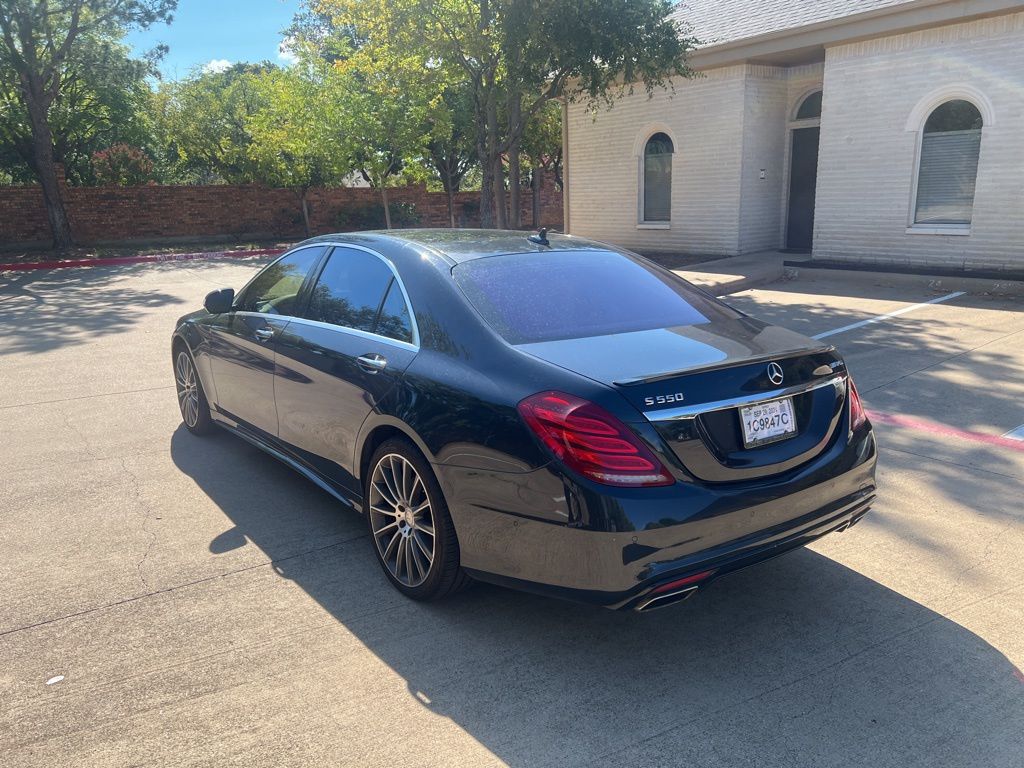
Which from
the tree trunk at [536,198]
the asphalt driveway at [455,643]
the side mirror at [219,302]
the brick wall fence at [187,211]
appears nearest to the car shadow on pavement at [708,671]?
the asphalt driveway at [455,643]

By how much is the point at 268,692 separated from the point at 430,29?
44.3 feet

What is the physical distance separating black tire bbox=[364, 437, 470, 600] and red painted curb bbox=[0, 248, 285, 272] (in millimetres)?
18017

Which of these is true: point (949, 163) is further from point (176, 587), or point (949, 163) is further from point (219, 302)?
point (176, 587)

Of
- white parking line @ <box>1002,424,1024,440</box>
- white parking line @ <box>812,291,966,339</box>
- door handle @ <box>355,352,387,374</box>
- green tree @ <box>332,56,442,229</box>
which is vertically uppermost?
green tree @ <box>332,56,442,229</box>

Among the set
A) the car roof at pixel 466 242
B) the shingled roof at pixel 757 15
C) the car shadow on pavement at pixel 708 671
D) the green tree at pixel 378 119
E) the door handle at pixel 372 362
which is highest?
the shingled roof at pixel 757 15

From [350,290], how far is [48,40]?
20644 millimetres

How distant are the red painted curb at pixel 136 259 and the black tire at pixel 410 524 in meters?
18.0

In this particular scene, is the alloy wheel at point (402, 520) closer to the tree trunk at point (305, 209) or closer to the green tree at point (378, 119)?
the green tree at point (378, 119)

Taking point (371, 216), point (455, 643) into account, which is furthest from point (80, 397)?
point (371, 216)

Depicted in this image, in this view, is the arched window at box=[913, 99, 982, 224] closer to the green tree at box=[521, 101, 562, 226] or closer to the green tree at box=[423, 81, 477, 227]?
the green tree at box=[423, 81, 477, 227]

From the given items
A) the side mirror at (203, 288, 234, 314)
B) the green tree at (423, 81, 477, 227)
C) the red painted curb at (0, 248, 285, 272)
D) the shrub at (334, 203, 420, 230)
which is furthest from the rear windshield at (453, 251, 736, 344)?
the shrub at (334, 203, 420, 230)

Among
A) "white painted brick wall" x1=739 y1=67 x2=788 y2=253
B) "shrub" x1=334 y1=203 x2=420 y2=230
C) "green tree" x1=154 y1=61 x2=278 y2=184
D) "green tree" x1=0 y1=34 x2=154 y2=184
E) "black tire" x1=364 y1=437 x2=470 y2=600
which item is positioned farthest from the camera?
"green tree" x1=154 y1=61 x2=278 y2=184

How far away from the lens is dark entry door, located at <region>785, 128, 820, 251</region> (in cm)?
1623

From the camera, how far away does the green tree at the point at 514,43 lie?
12.8 m
